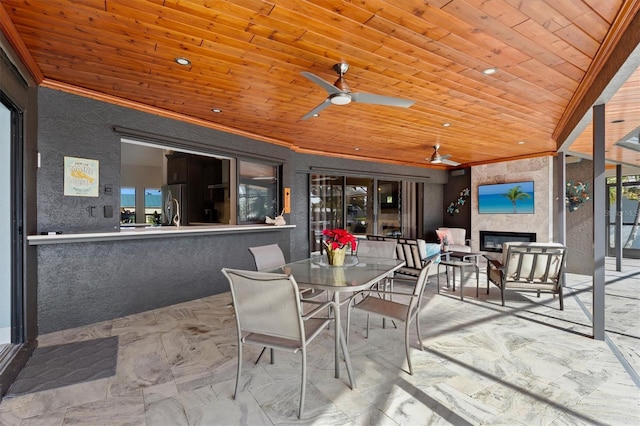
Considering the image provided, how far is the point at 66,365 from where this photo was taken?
251 cm

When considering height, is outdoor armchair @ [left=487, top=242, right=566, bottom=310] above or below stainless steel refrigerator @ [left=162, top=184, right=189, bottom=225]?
below

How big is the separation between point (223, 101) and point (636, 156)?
7942 millimetres

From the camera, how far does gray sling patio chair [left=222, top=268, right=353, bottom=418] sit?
1876 millimetres

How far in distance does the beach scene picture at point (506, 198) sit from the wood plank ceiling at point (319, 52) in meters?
2.75

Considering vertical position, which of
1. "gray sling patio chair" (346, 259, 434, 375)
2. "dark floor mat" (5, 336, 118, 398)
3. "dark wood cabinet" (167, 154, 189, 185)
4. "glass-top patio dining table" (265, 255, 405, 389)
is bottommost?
"dark floor mat" (5, 336, 118, 398)

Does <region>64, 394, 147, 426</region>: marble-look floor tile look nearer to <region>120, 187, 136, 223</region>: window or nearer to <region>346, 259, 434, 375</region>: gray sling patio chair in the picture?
<region>346, 259, 434, 375</region>: gray sling patio chair

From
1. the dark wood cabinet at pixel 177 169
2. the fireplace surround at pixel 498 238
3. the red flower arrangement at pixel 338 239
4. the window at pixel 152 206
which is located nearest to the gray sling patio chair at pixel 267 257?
the red flower arrangement at pixel 338 239

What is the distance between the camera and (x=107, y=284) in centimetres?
352

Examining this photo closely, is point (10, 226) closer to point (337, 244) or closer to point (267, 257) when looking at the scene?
point (267, 257)

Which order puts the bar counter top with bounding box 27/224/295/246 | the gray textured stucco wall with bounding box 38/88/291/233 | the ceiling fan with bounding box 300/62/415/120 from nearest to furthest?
the ceiling fan with bounding box 300/62/415/120, the bar counter top with bounding box 27/224/295/246, the gray textured stucco wall with bounding box 38/88/291/233

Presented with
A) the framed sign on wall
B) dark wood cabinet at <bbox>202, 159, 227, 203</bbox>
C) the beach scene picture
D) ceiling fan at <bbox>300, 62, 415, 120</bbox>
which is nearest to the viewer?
ceiling fan at <bbox>300, 62, 415, 120</bbox>

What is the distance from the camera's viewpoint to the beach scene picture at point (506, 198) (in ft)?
22.4

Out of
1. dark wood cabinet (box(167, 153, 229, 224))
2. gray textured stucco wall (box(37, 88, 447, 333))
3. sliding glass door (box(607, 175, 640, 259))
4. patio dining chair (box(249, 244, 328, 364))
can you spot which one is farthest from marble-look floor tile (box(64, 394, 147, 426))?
sliding glass door (box(607, 175, 640, 259))

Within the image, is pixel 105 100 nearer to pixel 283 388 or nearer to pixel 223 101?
pixel 223 101
